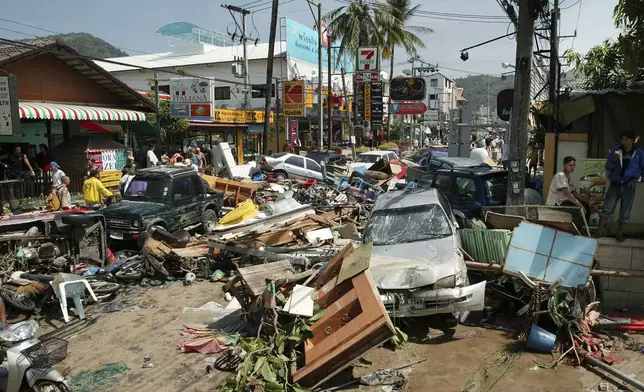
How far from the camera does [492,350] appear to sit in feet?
20.6

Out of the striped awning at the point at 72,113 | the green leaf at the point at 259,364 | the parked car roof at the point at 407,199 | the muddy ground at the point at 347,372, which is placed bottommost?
the muddy ground at the point at 347,372

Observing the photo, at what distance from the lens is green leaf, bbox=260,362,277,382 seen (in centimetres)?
534

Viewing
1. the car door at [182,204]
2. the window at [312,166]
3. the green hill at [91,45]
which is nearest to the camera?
the car door at [182,204]

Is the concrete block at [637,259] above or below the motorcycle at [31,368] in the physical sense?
above

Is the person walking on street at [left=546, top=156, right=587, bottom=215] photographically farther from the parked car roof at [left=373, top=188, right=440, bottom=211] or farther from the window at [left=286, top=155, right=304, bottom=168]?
the window at [left=286, top=155, right=304, bottom=168]

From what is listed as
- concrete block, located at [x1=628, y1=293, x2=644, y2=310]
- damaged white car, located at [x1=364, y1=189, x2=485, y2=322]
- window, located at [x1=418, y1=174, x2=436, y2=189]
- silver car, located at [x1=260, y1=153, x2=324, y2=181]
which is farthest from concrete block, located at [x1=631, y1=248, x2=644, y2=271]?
silver car, located at [x1=260, y1=153, x2=324, y2=181]

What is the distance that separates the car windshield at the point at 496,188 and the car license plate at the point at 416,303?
16.6 feet

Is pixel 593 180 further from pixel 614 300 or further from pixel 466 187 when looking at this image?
pixel 614 300

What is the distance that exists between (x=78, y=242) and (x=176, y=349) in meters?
4.06

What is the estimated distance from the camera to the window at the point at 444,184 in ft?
37.4

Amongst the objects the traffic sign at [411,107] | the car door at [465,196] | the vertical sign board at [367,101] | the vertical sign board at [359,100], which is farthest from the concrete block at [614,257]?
the vertical sign board at [359,100]

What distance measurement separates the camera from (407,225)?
816cm

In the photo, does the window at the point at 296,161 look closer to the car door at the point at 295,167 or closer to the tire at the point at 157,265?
the car door at the point at 295,167

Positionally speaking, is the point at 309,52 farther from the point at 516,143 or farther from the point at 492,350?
the point at 492,350
